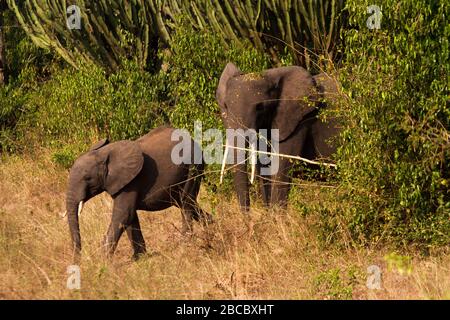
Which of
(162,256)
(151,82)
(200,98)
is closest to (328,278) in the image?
(162,256)

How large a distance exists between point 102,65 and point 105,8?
3.35ft

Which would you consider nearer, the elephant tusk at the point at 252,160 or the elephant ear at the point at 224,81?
the elephant tusk at the point at 252,160

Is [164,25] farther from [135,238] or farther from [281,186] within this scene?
[135,238]

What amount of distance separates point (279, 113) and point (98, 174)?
8.95 feet

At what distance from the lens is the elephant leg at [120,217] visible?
34.5ft

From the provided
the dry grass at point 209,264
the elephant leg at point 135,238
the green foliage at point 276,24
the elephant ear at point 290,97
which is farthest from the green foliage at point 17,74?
the elephant leg at point 135,238

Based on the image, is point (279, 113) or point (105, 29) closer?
point (279, 113)

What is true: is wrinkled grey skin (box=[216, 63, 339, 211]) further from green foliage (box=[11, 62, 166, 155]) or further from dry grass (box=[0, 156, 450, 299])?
green foliage (box=[11, 62, 166, 155])

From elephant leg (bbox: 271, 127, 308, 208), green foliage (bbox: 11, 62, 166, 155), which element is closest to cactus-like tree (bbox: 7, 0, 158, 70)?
green foliage (bbox: 11, 62, 166, 155)

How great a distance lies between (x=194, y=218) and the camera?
11.6 meters

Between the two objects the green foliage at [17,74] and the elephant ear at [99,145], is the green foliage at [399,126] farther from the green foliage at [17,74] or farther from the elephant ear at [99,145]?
the green foliage at [17,74]

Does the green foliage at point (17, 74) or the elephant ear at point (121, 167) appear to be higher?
the elephant ear at point (121, 167)

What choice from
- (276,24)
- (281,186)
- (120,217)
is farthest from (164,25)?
(120,217)

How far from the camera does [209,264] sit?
33.0 feet
